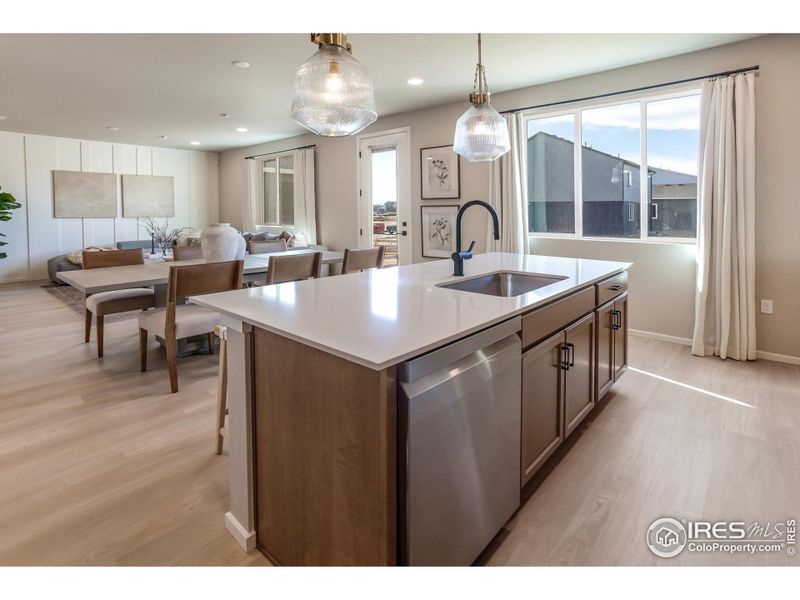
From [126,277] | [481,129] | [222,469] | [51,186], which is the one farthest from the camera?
[51,186]

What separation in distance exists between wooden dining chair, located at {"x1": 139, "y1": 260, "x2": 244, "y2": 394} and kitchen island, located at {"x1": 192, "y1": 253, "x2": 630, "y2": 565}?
1167 millimetres

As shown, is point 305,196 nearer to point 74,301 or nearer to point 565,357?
point 74,301

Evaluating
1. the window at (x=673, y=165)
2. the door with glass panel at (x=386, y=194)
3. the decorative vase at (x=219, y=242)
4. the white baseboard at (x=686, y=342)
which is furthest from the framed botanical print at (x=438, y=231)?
the decorative vase at (x=219, y=242)

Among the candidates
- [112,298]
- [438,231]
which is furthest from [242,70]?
[438,231]

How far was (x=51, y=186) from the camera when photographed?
7.86m

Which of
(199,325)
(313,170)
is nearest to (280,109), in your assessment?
(313,170)

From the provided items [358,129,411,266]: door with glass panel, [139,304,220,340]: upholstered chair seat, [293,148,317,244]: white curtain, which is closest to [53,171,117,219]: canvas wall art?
[293,148,317,244]: white curtain

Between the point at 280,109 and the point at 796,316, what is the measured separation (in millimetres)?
5509

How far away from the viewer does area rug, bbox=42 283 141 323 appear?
5120 mm

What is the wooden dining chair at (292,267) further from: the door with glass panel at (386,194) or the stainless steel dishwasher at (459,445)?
the door with glass panel at (386,194)

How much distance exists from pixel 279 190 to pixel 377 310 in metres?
7.23

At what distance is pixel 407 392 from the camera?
1.16m

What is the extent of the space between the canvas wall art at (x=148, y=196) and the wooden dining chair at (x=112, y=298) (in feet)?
18.3
